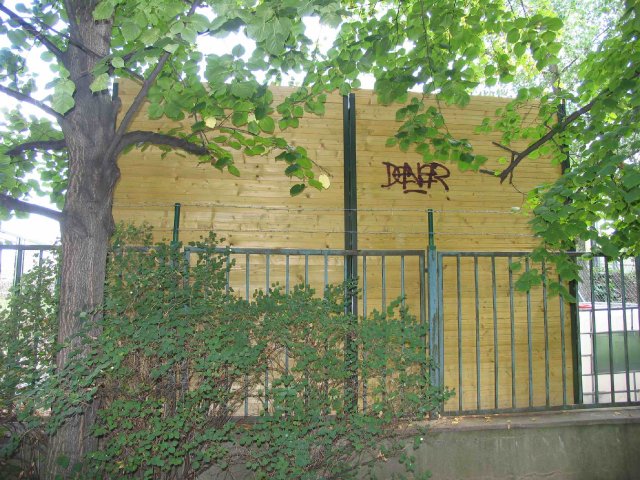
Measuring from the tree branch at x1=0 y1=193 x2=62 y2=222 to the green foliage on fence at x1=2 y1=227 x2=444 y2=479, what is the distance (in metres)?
0.56

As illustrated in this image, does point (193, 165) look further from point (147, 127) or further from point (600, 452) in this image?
point (600, 452)

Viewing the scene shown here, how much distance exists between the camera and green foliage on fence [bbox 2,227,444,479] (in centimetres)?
296

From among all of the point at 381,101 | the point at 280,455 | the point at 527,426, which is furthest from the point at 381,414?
the point at 381,101

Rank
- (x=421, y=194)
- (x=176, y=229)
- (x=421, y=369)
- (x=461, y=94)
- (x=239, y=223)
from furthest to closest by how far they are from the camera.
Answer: (x=421, y=194) → (x=239, y=223) → (x=176, y=229) → (x=461, y=94) → (x=421, y=369)

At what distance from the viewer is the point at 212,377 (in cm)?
317

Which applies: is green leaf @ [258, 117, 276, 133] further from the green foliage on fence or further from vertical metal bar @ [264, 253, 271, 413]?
vertical metal bar @ [264, 253, 271, 413]

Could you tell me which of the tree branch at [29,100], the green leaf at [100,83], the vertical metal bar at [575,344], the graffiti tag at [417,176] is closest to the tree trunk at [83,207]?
the tree branch at [29,100]

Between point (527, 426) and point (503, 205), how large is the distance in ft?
10.2

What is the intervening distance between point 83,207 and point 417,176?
4.30m

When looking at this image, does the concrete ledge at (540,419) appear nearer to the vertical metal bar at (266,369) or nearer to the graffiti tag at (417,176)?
the vertical metal bar at (266,369)

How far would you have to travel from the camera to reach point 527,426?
423 cm

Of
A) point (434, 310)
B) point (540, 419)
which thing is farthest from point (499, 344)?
point (434, 310)

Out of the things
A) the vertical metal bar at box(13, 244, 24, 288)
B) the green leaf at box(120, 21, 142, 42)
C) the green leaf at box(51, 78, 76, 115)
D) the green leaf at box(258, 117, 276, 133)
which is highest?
the green leaf at box(120, 21, 142, 42)

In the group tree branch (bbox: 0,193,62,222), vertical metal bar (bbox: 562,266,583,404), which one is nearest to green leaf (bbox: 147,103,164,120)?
tree branch (bbox: 0,193,62,222)
